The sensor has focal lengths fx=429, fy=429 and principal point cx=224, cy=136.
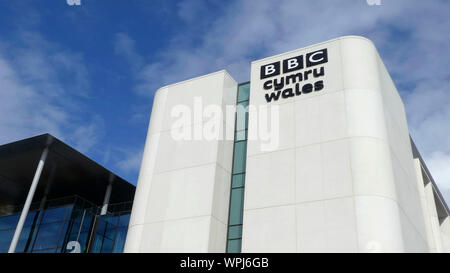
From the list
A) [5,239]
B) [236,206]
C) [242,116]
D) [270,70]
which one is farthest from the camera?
[5,239]

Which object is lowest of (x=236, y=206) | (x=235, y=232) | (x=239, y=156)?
(x=235, y=232)

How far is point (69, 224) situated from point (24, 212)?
11.4 ft

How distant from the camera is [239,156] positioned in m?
24.9

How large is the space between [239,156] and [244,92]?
4.48 meters

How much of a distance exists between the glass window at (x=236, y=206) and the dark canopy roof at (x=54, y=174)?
48.7 ft

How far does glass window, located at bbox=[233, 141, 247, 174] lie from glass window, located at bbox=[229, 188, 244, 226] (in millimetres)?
1290

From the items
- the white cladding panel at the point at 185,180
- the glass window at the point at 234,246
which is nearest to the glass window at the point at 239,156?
the white cladding panel at the point at 185,180

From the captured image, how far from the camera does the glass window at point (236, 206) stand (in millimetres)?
22812

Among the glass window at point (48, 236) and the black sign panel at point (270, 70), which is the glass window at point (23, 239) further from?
the black sign panel at point (270, 70)

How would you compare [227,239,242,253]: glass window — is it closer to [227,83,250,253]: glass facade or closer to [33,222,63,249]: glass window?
[227,83,250,253]: glass facade

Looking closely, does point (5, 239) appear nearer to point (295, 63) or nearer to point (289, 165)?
point (289, 165)

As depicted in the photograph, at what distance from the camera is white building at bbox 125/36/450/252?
63.3 feet

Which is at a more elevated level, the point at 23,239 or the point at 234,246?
the point at 23,239

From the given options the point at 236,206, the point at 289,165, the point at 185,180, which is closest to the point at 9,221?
the point at 185,180
